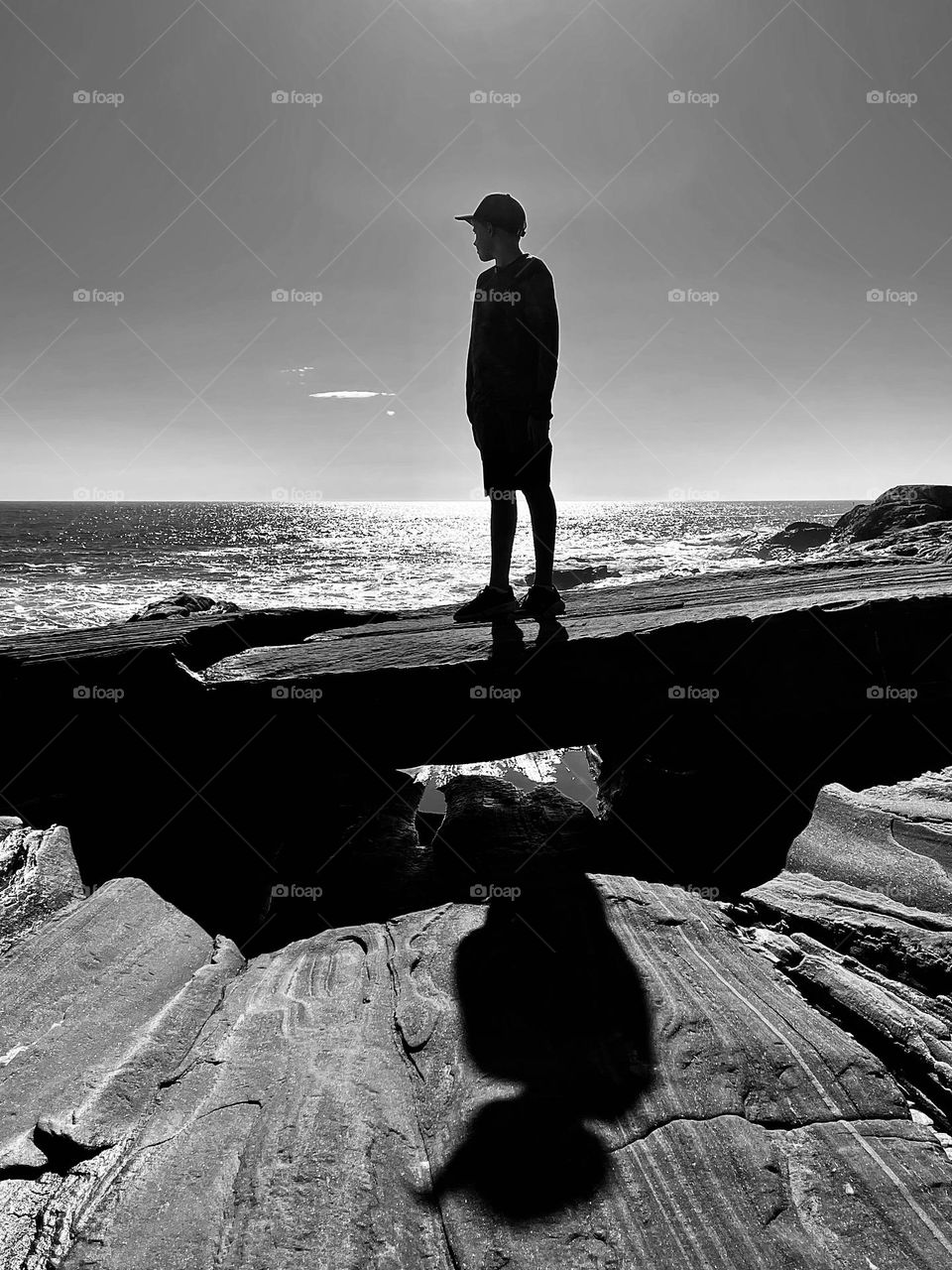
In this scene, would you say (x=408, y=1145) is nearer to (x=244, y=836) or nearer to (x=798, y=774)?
(x=244, y=836)

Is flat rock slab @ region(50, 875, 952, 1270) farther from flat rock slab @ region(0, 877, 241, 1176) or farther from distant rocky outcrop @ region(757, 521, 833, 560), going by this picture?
distant rocky outcrop @ region(757, 521, 833, 560)

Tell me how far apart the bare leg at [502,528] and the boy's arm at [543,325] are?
664mm

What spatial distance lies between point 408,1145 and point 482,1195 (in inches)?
9.5

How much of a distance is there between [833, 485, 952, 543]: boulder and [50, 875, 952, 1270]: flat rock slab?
22932 millimetres

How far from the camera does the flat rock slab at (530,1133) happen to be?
1.47 metres

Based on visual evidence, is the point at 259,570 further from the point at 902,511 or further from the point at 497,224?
the point at 497,224

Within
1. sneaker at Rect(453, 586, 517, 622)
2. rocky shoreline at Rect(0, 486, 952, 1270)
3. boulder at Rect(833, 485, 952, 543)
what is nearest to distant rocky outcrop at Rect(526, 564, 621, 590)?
boulder at Rect(833, 485, 952, 543)

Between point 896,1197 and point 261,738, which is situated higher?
point 261,738

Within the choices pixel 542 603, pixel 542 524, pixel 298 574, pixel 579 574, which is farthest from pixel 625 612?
pixel 298 574

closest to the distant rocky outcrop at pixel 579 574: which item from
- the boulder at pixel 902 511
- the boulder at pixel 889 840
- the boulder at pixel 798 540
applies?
the boulder at pixel 902 511

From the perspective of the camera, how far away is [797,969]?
94.0 inches

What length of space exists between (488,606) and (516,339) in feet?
5.89

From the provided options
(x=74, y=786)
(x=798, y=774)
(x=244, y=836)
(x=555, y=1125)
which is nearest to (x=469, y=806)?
(x=244, y=836)

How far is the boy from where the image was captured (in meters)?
4.27
